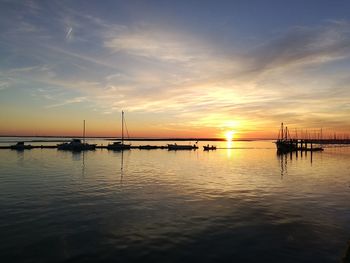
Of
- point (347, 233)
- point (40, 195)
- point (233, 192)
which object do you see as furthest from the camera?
point (233, 192)

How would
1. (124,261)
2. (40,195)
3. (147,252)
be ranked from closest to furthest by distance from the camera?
(124,261) < (147,252) < (40,195)

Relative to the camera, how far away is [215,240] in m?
17.5

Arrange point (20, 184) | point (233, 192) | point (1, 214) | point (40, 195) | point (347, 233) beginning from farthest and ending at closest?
point (20, 184)
point (233, 192)
point (40, 195)
point (1, 214)
point (347, 233)

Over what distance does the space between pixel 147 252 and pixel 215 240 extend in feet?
14.1

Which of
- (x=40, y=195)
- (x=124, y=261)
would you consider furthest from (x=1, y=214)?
(x=124, y=261)

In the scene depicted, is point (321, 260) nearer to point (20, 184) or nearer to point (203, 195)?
point (203, 195)

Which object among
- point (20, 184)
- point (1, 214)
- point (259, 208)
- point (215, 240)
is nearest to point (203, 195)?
point (259, 208)

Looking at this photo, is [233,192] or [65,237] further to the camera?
[233,192]

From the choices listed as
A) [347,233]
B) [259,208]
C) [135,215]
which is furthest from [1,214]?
[347,233]

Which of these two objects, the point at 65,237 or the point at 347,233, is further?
the point at 347,233

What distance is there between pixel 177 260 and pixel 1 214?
1520cm

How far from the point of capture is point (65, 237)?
1753 cm

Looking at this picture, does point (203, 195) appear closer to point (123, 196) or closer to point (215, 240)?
point (123, 196)

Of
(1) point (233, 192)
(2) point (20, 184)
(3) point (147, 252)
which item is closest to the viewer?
(3) point (147, 252)
